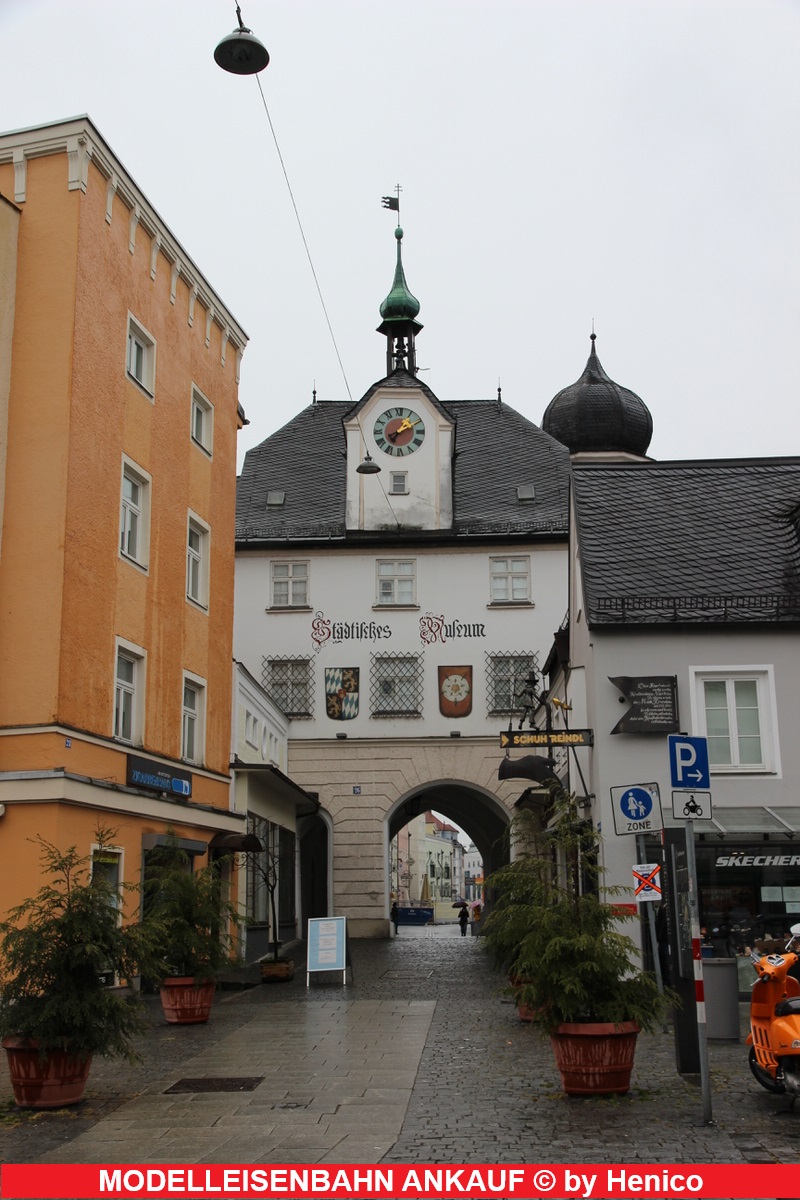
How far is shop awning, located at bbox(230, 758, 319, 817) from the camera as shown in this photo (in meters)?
26.8

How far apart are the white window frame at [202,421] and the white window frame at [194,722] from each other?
179 inches

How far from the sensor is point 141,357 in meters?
22.8

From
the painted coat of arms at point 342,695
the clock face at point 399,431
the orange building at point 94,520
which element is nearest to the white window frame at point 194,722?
the orange building at point 94,520

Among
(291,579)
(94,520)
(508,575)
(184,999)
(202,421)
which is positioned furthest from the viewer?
(291,579)

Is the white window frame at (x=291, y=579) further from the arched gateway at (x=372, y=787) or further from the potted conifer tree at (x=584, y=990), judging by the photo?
the potted conifer tree at (x=584, y=990)

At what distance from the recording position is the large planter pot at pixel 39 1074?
10.2m

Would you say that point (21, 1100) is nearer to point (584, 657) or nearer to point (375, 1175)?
point (375, 1175)

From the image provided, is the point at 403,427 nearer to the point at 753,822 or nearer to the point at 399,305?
the point at 399,305

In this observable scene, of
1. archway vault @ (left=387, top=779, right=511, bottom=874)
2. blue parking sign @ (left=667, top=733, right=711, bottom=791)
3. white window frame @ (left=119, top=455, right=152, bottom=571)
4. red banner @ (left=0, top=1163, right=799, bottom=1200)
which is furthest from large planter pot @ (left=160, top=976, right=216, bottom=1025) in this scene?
archway vault @ (left=387, top=779, right=511, bottom=874)

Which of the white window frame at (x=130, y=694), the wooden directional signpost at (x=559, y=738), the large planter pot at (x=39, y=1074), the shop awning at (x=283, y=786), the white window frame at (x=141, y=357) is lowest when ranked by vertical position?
the large planter pot at (x=39, y=1074)

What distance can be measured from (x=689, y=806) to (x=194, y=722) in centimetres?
1582

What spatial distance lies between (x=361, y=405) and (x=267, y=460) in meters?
4.82

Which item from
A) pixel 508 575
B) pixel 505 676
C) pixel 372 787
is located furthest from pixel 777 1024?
pixel 508 575

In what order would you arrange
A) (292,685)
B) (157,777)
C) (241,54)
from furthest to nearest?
(292,685) → (157,777) → (241,54)
